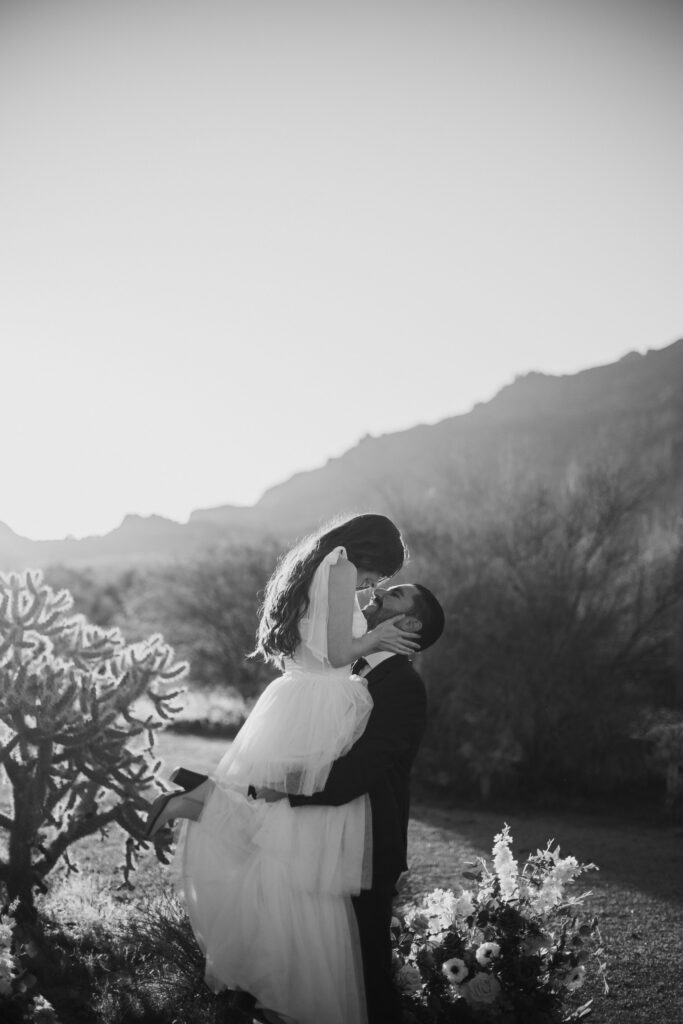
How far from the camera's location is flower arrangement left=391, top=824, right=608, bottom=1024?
3.14 metres

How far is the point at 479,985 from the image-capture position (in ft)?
10.3

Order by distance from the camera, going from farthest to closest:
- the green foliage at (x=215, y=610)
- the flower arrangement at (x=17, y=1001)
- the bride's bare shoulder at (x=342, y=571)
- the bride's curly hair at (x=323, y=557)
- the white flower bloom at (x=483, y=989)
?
1. the green foliage at (x=215, y=610)
2. the flower arrangement at (x=17, y=1001)
3. the bride's curly hair at (x=323, y=557)
4. the bride's bare shoulder at (x=342, y=571)
5. the white flower bloom at (x=483, y=989)

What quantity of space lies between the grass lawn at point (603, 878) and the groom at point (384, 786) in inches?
68.3

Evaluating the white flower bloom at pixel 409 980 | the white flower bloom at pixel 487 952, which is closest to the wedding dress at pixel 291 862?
the white flower bloom at pixel 409 980

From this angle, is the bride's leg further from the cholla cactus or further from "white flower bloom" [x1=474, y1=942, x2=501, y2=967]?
the cholla cactus

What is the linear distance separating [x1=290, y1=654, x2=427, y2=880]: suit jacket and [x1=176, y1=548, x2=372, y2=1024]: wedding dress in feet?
0.15

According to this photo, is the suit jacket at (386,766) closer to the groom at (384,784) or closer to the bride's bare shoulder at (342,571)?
the groom at (384,784)

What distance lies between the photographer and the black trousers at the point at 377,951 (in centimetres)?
304

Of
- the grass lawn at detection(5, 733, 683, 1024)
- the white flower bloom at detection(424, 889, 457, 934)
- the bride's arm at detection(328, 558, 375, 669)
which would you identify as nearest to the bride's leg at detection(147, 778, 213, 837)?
the bride's arm at detection(328, 558, 375, 669)

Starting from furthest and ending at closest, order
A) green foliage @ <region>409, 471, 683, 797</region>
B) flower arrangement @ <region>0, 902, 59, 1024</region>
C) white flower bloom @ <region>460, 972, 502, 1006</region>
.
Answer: green foliage @ <region>409, 471, 683, 797</region>
flower arrangement @ <region>0, 902, 59, 1024</region>
white flower bloom @ <region>460, 972, 502, 1006</region>

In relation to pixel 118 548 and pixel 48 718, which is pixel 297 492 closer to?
pixel 118 548

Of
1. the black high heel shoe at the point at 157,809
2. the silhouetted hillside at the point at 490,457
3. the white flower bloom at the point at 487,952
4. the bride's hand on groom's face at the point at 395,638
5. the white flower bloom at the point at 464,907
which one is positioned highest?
the silhouetted hillside at the point at 490,457

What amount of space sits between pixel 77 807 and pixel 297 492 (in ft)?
309

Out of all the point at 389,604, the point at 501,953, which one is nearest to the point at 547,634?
the point at 501,953
